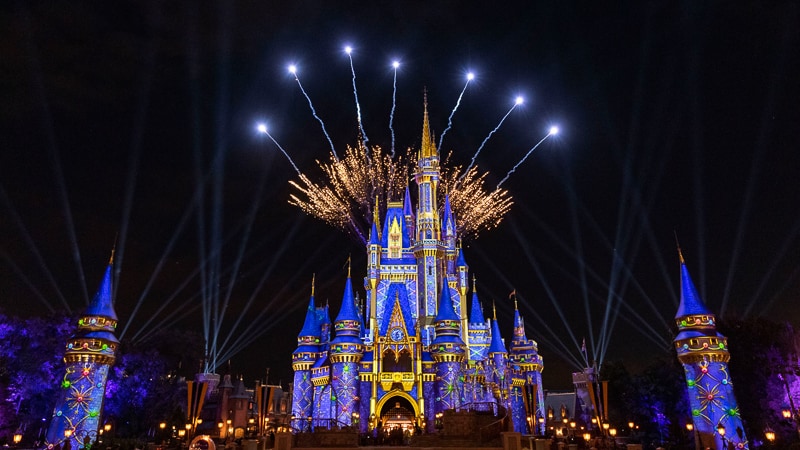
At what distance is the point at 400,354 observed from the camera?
46531 millimetres

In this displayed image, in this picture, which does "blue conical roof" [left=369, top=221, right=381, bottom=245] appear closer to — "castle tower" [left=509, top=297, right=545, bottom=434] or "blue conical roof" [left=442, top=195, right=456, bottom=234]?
"blue conical roof" [left=442, top=195, right=456, bottom=234]

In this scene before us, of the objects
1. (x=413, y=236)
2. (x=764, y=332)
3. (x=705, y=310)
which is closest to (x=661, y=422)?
(x=764, y=332)

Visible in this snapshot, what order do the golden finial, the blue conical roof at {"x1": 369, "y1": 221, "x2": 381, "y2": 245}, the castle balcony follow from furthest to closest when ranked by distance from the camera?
the golden finial < the blue conical roof at {"x1": 369, "y1": 221, "x2": 381, "y2": 245} < the castle balcony

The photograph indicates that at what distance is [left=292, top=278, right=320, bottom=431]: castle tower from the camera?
155ft

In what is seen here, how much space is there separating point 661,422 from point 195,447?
4130 centimetres

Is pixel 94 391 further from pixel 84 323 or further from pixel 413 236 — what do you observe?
pixel 413 236

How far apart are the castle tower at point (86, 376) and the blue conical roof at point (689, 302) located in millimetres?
36101

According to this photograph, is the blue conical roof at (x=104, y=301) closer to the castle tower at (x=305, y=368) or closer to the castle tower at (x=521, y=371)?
the castle tower at (x=305, y=368)

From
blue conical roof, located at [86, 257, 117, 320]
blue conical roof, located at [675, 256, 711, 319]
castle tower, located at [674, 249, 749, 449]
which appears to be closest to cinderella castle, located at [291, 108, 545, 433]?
castle tower, located at [674, 249, 749, 449]

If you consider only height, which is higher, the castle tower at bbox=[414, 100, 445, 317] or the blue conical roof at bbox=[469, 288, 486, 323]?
the castle tower at bbox=[414, 100, 445, 317]

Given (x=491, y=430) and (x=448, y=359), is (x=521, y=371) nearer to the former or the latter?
(x=448, y=359)

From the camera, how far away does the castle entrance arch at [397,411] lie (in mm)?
44375

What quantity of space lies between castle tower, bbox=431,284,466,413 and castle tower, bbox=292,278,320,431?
11.8 meters

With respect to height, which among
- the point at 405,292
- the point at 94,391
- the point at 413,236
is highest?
the point at 413,236
